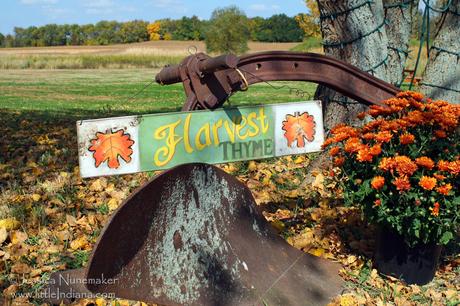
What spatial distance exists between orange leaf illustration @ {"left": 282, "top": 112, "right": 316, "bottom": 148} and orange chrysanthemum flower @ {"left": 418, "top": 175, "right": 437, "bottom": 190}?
2.26 feet

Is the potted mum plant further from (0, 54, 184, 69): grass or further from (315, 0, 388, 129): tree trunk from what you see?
(0, 54, 184, 69): grass

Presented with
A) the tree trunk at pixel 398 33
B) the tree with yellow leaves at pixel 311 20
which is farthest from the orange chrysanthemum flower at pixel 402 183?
the tree with yellow leaves at pixel 311 20

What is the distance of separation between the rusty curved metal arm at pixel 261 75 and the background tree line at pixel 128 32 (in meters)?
70.0

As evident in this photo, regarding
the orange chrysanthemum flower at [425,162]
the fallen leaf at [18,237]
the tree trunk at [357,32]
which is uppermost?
the tree trunk at [357,32]

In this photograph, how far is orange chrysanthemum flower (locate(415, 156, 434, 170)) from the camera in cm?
288

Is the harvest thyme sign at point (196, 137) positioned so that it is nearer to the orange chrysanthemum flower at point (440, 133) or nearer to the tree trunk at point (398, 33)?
the orange chrysanthemum flower at point (440, 133)

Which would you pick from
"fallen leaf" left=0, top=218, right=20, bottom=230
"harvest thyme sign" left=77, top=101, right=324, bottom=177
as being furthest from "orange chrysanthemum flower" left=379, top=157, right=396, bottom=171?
"fallen leaf" left=0, top=218, right=20, bottom=230

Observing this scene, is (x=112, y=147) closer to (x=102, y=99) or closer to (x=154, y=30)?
(x=102, y=99)

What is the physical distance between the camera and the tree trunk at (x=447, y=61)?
4.33m

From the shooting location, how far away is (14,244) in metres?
3.58

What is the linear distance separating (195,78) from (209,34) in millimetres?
59060

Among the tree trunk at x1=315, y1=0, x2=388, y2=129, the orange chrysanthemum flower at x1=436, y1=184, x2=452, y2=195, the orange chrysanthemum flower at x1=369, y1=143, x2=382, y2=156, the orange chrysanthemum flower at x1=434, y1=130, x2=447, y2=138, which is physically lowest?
the orange chrysanthemum flower at x1=436, y1=184, x2=452, y2=195

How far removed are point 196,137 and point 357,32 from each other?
2.37 meters

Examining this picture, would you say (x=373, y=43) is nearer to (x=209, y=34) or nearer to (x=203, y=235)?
(x=203, y=235)
